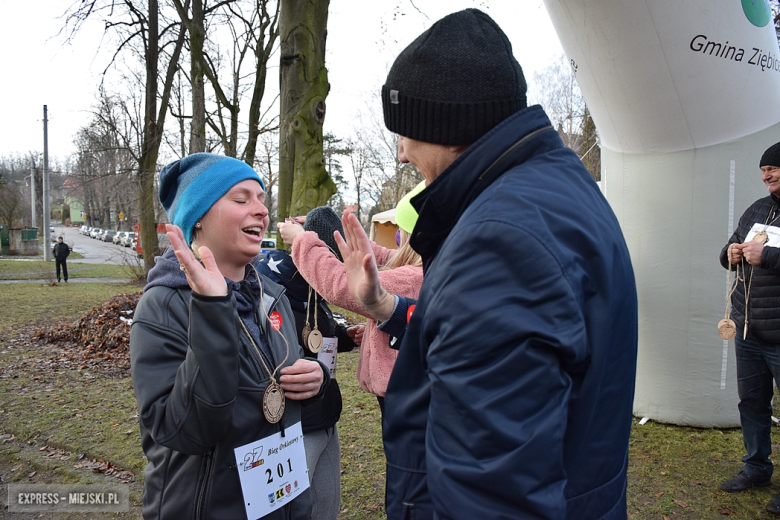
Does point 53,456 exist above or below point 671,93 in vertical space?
below

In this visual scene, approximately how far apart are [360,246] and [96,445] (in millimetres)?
4128

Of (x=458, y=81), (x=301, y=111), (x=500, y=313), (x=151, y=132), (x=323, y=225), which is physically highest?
(x=151, y=132)

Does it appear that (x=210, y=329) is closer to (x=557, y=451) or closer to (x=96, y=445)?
(x=557, y=451)

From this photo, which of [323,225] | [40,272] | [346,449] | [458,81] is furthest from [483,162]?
[40,272]

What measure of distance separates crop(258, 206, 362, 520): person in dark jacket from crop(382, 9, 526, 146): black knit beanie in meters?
1.40

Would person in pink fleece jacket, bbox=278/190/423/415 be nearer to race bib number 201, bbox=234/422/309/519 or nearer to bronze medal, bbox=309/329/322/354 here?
bronze medal, bbox=309/329/322/354

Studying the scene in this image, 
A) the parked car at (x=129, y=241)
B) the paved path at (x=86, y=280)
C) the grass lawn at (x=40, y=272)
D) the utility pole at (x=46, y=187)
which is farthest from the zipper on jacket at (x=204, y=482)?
the parked car at (x=129, y=241)

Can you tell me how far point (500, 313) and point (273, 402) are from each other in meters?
1.19

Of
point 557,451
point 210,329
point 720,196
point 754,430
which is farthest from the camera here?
point 720,196

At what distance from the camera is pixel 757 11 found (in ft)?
13.6

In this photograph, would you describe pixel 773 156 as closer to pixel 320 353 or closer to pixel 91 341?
pixel 320 353

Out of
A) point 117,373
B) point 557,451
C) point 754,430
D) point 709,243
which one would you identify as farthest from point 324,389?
point 117,373

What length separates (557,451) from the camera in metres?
0.96

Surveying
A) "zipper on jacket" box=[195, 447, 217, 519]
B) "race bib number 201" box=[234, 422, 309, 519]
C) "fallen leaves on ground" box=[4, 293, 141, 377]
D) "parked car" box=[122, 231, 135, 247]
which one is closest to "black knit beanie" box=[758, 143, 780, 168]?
"race bib number 201" box=[234, 422, 309, 519]
